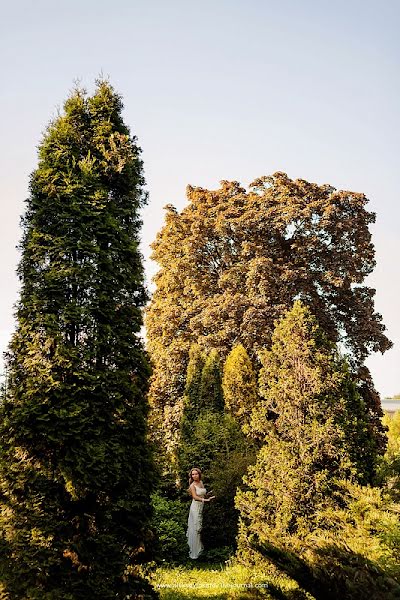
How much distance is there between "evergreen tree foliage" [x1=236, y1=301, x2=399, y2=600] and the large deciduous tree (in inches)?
396

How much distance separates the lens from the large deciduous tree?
64.0ft

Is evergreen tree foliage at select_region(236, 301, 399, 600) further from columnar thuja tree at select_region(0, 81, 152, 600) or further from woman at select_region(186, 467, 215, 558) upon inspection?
woman at select_region(186, 467, 215, 558)

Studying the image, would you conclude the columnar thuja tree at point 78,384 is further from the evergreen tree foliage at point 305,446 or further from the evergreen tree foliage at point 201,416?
the evergreen tree foliage at point 201,416

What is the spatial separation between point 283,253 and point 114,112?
13.4 m

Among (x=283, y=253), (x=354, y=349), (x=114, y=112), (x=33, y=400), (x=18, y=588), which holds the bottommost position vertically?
(x=18, y=588)

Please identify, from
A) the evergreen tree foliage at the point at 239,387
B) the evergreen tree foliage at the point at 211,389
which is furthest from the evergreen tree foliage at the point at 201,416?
the evergreen tree foliage at the point at 239,387

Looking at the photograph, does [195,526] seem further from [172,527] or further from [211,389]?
[211,389]

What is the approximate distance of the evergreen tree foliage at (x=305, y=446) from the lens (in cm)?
769

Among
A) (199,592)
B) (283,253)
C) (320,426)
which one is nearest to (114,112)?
(320,426)

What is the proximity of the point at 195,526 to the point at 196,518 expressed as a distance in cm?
17

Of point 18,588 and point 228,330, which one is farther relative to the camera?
point 228,330

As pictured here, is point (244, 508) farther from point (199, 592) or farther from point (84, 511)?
point (84, 511)

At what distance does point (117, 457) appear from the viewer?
6.83 m

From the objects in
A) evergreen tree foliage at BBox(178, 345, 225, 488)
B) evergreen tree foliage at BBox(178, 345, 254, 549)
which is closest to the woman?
evergreen tree foliage at BBox(178, 345, 254, 549)
